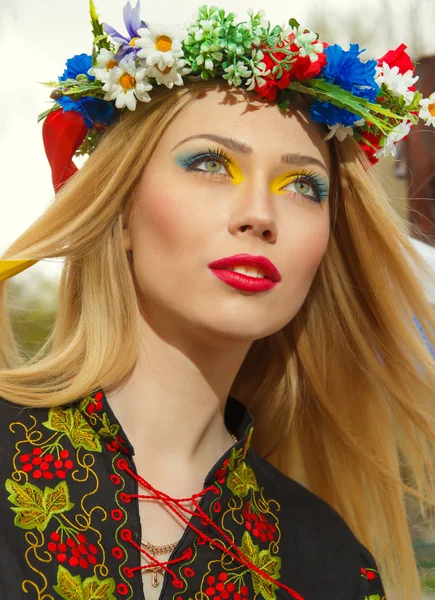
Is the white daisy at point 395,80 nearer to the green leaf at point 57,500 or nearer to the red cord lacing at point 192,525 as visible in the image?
the red cord lacing at point 192,525

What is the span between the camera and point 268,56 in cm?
205

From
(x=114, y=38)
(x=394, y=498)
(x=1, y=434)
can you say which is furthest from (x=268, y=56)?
(x=394, y=498)

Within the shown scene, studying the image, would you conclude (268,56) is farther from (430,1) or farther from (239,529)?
(430,1)

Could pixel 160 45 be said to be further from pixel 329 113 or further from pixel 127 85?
pixel 329 113

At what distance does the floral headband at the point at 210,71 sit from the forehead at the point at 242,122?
3 centimetres

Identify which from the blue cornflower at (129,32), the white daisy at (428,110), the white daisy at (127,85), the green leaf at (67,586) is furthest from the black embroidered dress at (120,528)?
the white daisy at (428,110)

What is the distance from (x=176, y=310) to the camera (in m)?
1.99

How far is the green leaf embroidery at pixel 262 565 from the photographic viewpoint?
2.04 metres

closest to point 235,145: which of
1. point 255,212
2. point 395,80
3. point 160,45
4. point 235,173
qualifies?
point 235,173

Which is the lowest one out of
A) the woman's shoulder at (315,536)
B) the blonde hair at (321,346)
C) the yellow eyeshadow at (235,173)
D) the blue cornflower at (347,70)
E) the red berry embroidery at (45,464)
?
the woman's shoulder at (315,536)

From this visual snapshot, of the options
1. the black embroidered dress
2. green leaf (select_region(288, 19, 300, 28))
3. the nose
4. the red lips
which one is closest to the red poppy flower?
green leaf (select_region(288, 19, 300, 28))

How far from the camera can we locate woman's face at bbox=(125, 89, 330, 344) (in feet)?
6.39

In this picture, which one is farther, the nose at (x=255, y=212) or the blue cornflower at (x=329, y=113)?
the blue cornflower at (x=329, y=113)

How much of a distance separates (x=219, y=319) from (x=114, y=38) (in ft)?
2.17
